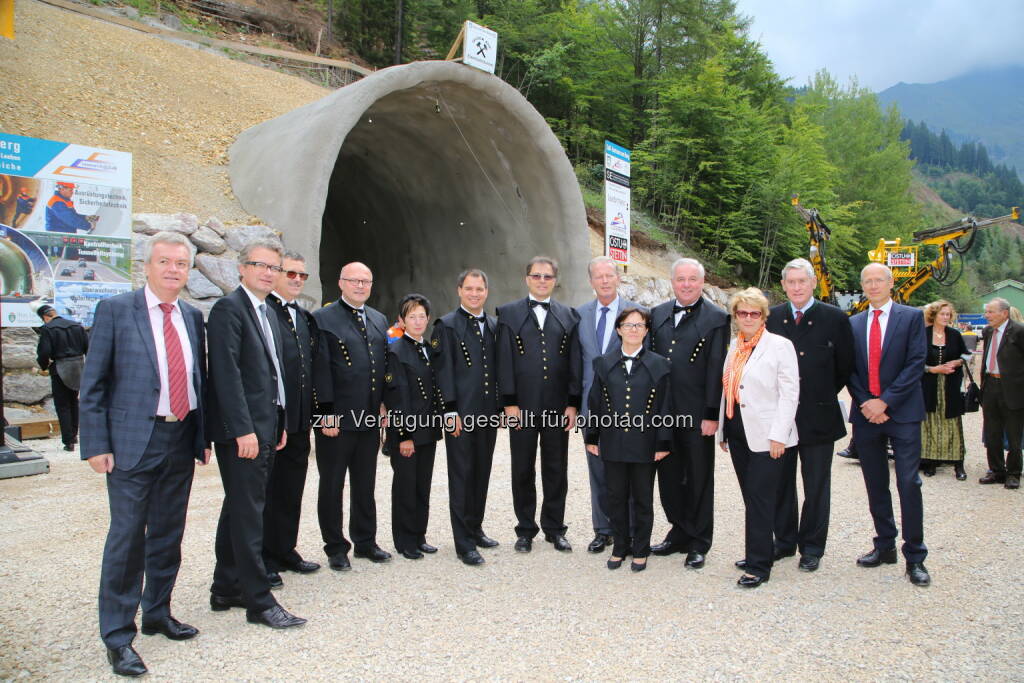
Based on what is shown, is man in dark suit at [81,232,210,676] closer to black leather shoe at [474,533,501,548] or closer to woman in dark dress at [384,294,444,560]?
woman in dark dress at [384,294,444,560]

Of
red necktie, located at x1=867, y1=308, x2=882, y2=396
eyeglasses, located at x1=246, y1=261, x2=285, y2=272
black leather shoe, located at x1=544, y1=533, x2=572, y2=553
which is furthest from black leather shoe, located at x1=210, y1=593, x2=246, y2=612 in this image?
red necktie, located at x1=867, y1=308, x2=882, y2=396

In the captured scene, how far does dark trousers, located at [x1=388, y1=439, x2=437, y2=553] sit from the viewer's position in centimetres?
457

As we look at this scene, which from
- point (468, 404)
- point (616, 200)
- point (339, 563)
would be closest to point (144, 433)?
point (339, 563)

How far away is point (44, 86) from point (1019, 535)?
1457cm

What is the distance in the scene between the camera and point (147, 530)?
3.35m

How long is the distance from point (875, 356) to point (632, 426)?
5.53 feet

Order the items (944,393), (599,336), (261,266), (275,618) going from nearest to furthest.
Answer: (275,618)
(261,266)
(599,336)
(944,393)

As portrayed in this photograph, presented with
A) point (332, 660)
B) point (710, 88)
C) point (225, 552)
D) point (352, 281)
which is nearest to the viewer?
point (332, 660)

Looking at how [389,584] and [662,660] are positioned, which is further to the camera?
[389,584]

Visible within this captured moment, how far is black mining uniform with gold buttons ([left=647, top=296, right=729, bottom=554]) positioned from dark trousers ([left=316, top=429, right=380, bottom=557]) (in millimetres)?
1961

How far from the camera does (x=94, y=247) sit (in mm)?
7965

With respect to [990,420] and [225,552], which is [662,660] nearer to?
[225,552]

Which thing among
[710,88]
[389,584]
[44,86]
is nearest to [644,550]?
[389,584]

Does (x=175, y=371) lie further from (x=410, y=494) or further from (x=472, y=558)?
(x=472, y=558)
